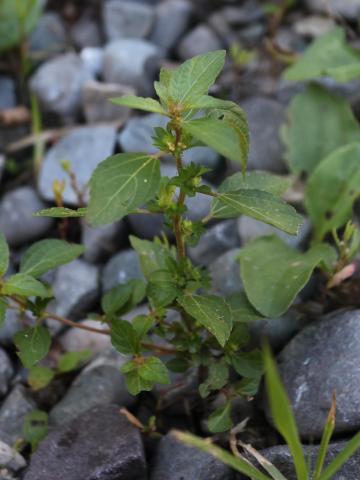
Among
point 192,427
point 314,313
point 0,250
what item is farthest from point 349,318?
point 0,250

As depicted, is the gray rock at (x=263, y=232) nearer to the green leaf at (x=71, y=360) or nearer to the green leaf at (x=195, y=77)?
the green leaf at (x=71, y=360)

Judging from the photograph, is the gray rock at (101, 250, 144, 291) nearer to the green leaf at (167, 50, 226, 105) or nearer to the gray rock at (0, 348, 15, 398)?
the gray rock at (0, 348, 15, 398)

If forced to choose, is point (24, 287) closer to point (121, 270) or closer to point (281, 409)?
point (281, 409)

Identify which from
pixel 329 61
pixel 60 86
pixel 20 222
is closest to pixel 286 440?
pixel 20 222

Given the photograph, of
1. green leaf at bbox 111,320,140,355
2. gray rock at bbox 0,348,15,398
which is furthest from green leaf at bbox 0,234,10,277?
gray rock at bbox 0,348,15,398

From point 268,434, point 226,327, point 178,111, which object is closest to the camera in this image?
point 178,111

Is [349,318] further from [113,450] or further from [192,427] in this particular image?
[113,450]

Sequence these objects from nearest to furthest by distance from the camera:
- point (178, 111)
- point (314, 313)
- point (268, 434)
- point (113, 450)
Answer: point (178, 111), point (113, 450), point (268, 434), point (314, 313)

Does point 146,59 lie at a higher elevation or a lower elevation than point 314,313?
higher
